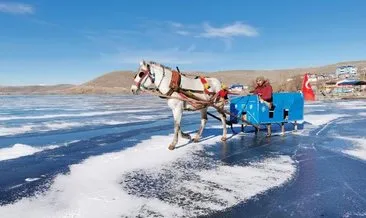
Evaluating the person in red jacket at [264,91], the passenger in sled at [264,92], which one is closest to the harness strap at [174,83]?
the passenger in sled at [264,92]

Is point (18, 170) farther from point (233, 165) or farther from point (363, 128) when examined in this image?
point (363, 128)

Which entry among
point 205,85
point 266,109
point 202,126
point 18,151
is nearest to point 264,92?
point 266,109

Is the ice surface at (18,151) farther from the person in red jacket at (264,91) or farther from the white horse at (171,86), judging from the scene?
the person in red jacket at (264,91)

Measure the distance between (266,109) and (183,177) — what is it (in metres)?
5.96

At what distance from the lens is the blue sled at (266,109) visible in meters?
11.9

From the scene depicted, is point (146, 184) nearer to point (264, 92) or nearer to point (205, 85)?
point (205, 85)

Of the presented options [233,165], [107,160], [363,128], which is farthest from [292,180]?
[363,128]

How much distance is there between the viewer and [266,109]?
1198 centimetres

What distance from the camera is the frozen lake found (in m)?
5.09

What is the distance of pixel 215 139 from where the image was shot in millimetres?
11555

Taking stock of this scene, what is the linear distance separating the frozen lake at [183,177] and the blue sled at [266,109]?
69cm

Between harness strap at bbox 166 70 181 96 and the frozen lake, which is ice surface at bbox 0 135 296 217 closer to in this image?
the frozen lake

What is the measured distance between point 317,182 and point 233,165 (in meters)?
1.88

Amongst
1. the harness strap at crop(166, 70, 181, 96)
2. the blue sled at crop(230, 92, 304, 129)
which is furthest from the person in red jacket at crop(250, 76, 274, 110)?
the harness strap at crop(166, 70, 181, 96)
